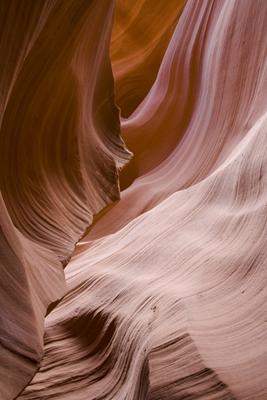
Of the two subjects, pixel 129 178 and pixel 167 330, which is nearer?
pixel 167 330

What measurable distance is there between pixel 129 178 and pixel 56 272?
1.41 feet

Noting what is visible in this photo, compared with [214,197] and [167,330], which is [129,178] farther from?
[167,330]

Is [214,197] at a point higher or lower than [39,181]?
lower

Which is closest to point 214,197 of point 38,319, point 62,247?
point 62,247

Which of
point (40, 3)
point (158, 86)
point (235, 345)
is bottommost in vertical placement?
point (235, 345)

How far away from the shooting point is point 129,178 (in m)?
1.11

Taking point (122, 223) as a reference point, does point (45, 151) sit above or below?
above

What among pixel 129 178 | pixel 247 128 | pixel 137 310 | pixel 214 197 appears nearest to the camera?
pixel 137 310

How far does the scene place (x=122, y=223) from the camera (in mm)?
1036

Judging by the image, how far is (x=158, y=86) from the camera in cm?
120

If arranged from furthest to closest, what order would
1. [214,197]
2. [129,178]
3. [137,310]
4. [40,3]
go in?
1. [129,178]
2. [214,197]
3. [137,310]
4. [40,3]

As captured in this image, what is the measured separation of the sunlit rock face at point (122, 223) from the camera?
572mm

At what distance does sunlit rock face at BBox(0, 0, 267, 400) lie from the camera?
57cm

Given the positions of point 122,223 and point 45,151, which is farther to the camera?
point 122,223
